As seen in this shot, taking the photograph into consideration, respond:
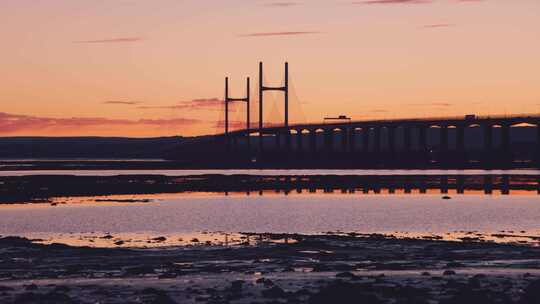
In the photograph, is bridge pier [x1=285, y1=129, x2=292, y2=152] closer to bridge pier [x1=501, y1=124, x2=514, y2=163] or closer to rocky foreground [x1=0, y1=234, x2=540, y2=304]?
bridge pier [x1=501, y1=124, x2=514, y2=163]

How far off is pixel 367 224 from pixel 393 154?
131 m

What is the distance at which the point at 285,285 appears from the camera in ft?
68.4

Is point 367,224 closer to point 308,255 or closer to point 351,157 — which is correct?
point 308,255

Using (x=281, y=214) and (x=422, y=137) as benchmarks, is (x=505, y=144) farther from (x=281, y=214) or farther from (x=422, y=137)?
(x=281, y=214)

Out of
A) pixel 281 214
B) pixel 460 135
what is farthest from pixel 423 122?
pixel 281 214

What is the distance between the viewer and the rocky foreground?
1898 cm

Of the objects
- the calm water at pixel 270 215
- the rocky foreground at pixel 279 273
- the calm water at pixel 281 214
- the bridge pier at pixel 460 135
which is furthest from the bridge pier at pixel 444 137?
the rocky foreground at pixel 279 273

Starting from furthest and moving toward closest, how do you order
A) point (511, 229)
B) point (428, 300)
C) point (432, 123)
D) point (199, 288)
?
point (432, 123), point (511, 229), point (199, 288), point (428, 300)

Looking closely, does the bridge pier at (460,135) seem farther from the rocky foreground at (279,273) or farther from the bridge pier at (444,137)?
the rocky foreground at (279,273)

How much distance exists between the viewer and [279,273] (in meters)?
23.0

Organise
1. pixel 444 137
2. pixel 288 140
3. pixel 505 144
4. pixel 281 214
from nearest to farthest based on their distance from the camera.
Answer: pixel 281 214, pixel 505 144, pixel 444 137, pixel 288 140

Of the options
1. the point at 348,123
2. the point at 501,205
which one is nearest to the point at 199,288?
the point at 501,205

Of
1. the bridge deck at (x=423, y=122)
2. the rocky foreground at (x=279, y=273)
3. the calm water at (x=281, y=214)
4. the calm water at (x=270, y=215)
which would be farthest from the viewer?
the bridge deck at (x=423, y=122)

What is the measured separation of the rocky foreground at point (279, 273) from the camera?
62.3ft
